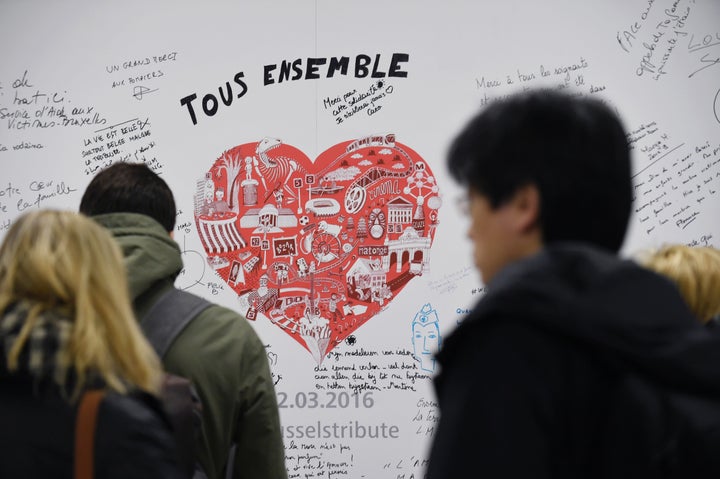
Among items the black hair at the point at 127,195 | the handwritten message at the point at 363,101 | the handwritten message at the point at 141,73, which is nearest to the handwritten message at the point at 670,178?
the handwritten message at the point at 363,101

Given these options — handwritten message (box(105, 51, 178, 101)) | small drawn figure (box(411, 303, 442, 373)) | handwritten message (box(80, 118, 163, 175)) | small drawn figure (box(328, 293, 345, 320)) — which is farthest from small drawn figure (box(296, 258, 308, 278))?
handwritten message (box(105, 51, 178, 101))

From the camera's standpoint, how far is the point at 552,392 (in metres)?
0.78

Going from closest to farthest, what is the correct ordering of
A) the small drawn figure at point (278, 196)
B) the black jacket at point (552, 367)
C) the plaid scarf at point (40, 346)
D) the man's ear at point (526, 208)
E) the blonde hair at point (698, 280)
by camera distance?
the black jacket at point (552, 367) → the man's ear at point (526, 208) → the plaid scarf at point (40, 346) → the blonde hair at point (698, 280) → the small drawn figure at point (278, 196)

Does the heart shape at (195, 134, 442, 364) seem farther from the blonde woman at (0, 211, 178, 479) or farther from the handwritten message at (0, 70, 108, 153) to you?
the blonde woman at (0, 211, 178, 479)

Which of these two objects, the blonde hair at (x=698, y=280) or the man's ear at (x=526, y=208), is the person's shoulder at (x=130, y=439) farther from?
the blonde hair at (x=698, y=280)

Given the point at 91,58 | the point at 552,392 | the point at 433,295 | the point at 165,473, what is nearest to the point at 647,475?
the point at 552,392

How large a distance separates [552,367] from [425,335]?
2352 millimetres

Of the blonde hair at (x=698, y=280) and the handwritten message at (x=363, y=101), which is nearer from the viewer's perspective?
the blonde hair at (x=698, y=280)

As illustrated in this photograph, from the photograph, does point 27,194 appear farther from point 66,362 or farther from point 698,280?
point 698,280

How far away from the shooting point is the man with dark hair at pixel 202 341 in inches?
66.2

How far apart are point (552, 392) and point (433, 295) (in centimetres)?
237

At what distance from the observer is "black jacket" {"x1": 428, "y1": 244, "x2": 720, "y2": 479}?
778 mm

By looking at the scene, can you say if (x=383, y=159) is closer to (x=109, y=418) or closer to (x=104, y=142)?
(x=104, y=142)

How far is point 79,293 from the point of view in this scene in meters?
1.11
